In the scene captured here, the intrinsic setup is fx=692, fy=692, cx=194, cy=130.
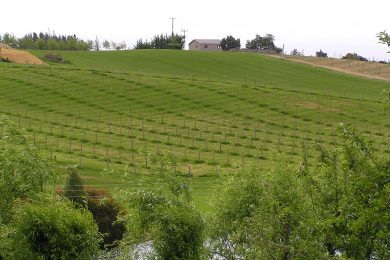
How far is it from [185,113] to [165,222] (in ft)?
203

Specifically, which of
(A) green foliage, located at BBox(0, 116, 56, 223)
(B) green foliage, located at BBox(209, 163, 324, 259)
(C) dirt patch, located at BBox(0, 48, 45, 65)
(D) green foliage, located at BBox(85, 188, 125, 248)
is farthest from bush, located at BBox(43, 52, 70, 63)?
(A) green foliage, located at BBox(0, 116, 56, 223)

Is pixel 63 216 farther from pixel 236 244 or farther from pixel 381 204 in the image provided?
pixel 381 204

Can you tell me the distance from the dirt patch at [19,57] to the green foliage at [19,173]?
95.7 m

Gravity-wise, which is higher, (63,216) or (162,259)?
(63,216)

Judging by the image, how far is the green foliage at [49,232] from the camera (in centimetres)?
2428

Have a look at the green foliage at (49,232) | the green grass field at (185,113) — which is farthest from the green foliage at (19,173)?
the green grass field at (185,113)

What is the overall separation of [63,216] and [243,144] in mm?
47035

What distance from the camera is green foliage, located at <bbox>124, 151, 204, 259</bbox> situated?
25.0 m

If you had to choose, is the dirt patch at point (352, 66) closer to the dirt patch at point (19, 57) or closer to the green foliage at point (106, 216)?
the dirt patch at point (19, 57)

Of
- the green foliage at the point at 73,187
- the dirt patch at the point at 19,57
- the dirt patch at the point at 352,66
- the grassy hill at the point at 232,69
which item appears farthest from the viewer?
the dirt patch at the point at 352,66

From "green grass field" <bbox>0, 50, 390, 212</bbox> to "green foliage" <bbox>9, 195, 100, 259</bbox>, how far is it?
20243mm

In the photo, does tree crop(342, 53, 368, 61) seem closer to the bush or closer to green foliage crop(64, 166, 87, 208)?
the bush

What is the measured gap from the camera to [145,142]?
6994 centimetres

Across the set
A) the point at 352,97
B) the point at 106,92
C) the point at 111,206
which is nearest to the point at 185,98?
the point at 106,92
